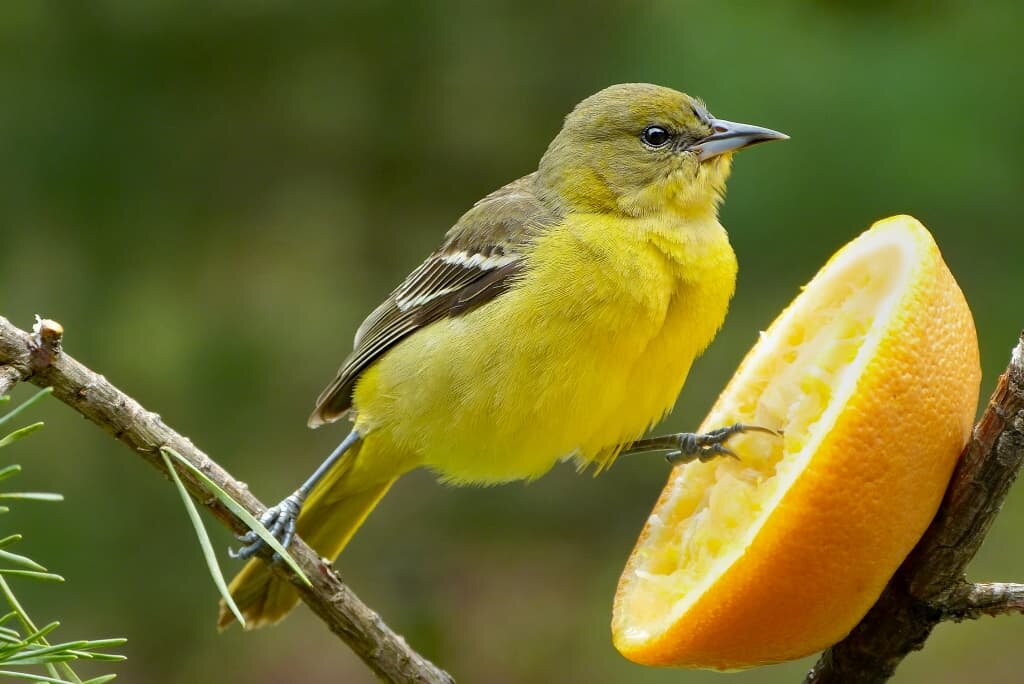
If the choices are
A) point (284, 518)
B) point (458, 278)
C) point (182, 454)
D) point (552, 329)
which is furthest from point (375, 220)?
point (182, 454)

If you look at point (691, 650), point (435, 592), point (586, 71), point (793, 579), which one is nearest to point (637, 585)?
point (691, 650)

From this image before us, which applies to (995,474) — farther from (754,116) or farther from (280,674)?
(280,674)

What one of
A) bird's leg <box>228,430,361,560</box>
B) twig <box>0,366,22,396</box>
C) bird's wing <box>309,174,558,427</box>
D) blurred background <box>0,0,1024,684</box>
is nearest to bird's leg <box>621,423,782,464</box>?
bird's wing <box>309,174,558,427</box>

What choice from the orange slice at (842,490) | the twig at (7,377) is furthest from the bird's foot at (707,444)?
the twig at (7,377)

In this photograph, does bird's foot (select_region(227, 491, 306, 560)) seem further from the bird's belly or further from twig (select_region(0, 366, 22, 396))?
twig (select_region(0, 366, 22, 396))

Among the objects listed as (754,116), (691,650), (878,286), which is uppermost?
(754,116)

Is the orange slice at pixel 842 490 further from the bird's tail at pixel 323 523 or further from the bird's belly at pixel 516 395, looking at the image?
the bird's tail at pixel 323 523
